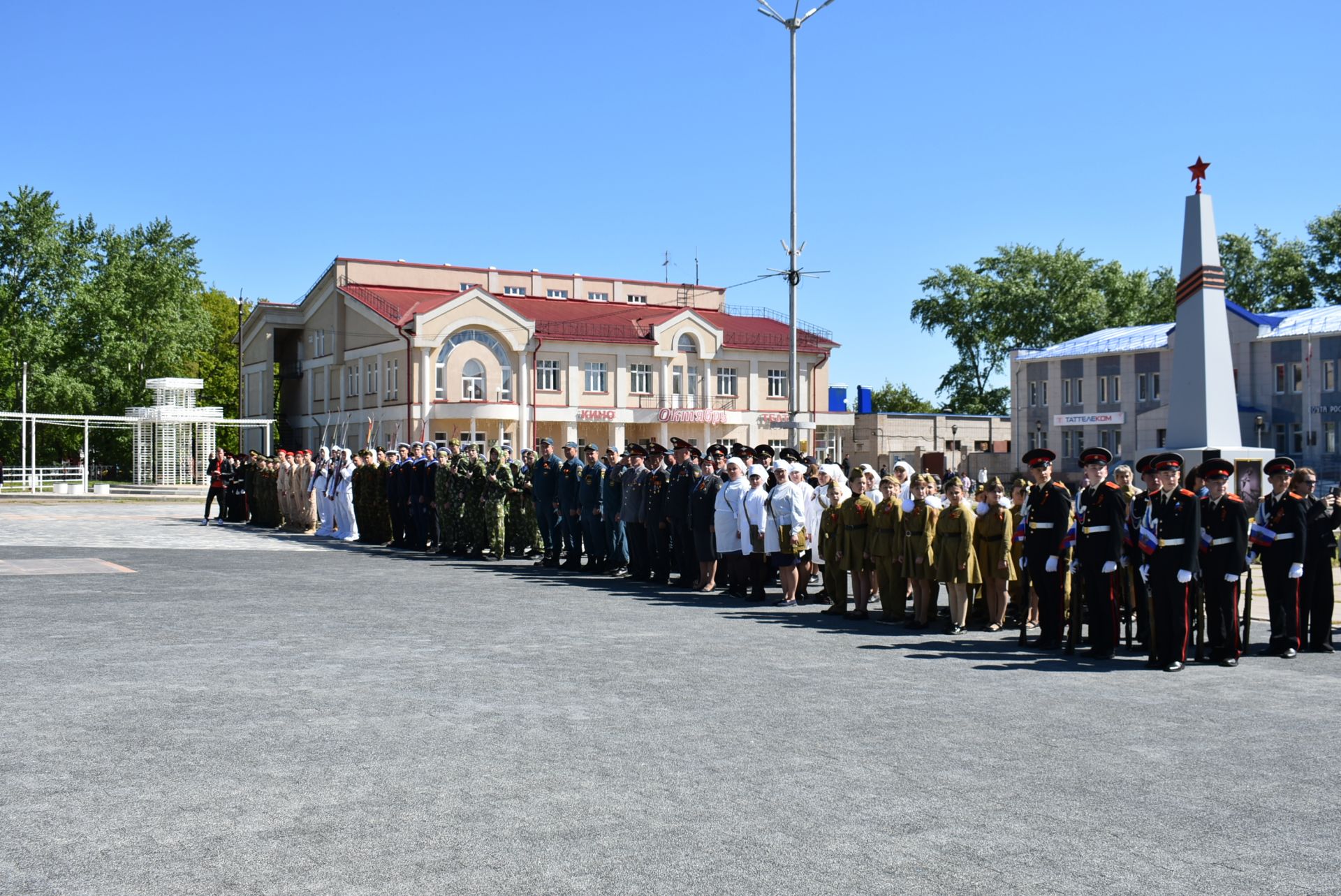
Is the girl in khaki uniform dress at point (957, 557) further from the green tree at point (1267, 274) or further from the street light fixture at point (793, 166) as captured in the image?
the green tree at point (1267, 274)

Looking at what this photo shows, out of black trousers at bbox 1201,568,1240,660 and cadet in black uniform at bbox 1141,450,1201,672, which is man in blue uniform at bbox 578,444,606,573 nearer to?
cadet in black uniform at bbox 1141,450,1201,672

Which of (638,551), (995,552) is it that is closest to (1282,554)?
(995,552)

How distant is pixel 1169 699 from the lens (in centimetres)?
894

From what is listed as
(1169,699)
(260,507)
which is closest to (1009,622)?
(1169,699)

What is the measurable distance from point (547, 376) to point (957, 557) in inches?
1835

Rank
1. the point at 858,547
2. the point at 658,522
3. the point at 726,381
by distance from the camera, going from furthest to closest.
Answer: the point at 726,381 < the point at 658,522 < the point at 858,547

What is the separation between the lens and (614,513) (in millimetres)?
18641

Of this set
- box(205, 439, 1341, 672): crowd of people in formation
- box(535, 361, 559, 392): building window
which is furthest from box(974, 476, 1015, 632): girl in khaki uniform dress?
box(535, 361, 559, 392): building window

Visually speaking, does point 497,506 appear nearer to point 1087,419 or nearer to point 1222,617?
point 1222,617

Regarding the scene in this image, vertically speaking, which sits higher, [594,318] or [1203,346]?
[594,318]

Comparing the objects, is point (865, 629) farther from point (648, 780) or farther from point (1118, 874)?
point (1118, 874)

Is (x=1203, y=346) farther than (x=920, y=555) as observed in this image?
Yes

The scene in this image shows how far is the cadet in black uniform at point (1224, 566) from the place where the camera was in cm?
1055

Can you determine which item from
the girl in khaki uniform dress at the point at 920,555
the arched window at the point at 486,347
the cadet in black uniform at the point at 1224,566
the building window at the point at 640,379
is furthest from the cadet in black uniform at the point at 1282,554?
the building window at the point at 640,379
